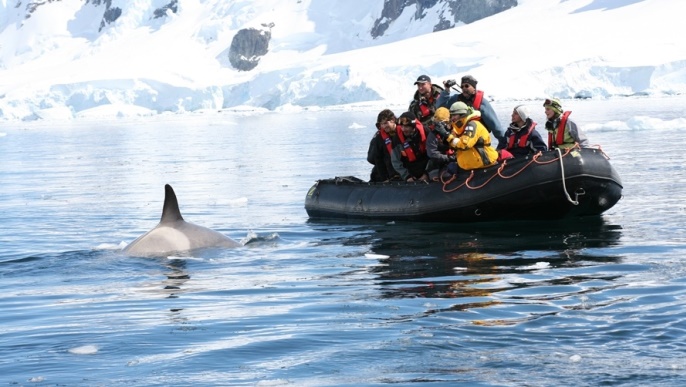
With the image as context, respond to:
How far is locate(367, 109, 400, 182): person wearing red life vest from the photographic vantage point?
1542 centimetres

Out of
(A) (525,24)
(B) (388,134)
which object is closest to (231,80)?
(A) (525,24)

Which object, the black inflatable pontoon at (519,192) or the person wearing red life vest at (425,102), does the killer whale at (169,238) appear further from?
the person wearing red life vest at (425,102)

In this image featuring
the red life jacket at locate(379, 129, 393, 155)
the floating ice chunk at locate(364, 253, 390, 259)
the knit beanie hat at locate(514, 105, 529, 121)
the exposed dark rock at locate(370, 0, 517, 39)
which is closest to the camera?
the floating ice chunk at locate(364, 253, 390, 259)

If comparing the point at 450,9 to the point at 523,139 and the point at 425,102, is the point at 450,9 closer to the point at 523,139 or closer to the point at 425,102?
the point at 425,102

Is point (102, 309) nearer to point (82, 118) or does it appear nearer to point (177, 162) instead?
point (177, 162)

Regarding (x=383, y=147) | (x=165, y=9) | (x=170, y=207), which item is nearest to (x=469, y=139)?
(x=383, y=147)

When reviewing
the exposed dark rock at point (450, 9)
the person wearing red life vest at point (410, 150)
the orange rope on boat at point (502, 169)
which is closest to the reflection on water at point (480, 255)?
the orange rope on boat at point (502, 169)

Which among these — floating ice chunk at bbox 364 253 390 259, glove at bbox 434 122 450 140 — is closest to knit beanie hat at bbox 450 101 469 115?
glove at bbox 434 122 450 140

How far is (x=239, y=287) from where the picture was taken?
11.1 meters

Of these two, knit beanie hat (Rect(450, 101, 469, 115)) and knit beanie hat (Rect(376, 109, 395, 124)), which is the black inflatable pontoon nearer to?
knit beanie hat (Rect(450, 101, 469, 115))

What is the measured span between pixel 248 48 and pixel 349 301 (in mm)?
158769

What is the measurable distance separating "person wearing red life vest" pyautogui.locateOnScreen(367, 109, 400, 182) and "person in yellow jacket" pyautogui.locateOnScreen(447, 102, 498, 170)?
3.57 ft

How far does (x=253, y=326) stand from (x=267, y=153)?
29.8 meters

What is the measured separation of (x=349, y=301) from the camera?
10023 mm
